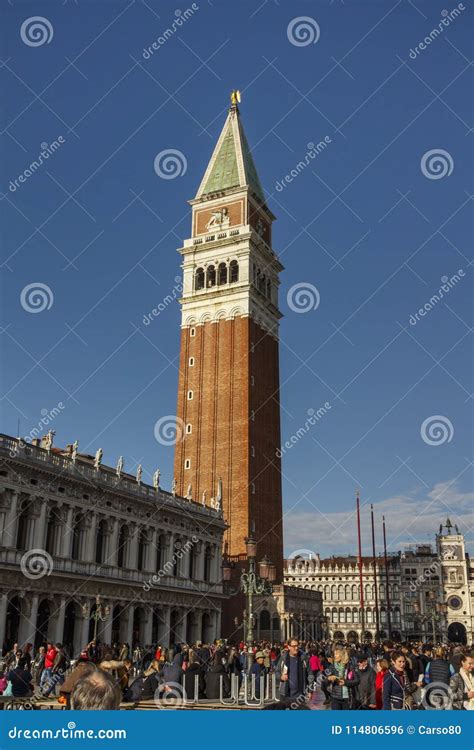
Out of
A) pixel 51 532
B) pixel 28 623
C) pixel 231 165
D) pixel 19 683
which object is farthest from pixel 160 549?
pixel 231 165

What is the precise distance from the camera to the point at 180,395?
6862 cm

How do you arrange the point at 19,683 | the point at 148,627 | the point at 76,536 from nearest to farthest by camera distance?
the point at 19,683 < the point at 76,536 < the point at 148,627

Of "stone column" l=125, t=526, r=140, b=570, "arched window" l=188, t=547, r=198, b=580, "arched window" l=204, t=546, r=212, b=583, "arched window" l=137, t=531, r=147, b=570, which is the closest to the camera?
"stone column" l=125, t=526, r=140, b=570

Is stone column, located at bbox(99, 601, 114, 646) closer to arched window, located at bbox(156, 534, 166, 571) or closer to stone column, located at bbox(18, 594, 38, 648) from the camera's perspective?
stone column, located at bbox(18, 594, 38, 648)

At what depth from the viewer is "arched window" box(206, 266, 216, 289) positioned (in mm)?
70594

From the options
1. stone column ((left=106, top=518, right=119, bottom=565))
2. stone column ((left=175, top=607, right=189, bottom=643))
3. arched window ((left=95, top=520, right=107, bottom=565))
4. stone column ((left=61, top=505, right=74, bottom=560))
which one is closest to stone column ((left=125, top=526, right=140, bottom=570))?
Result: stone column ((left=106, top=518, right=119, bottom=565))

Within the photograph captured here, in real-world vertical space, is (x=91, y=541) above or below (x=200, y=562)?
above

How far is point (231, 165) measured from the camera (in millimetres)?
74375

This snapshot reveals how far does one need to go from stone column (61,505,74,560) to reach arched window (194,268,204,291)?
117ft

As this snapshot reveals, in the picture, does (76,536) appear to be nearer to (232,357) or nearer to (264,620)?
(264,620)

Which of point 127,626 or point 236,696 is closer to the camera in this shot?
point 236,696

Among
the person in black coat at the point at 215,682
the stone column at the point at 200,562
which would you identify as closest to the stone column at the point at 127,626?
the stone column at the point at 200,562

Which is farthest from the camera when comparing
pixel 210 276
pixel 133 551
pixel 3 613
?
pixel 210 276

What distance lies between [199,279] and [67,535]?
3761cm
